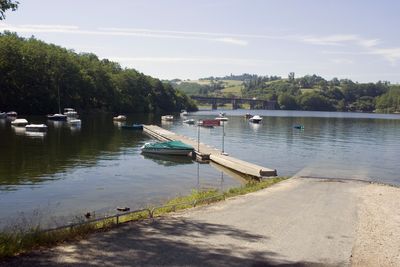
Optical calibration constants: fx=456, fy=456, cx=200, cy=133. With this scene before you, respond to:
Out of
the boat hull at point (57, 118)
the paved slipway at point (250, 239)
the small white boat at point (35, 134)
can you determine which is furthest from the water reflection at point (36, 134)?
the paved slipway at point (250, 239)

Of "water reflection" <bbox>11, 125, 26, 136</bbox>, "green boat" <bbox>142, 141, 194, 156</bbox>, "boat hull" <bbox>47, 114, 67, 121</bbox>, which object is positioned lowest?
"green boat" <bbox>142, 141, 194, 156</bbox>

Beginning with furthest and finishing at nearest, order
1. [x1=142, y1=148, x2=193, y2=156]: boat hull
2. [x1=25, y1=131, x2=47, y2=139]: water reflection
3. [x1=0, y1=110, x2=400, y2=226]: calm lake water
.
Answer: [x1=25, y1=131, x2=47, y2=139]: water reflection → [x1=142, y1=148, x2=193, y2=156]: boat hull → [x1=0, y1=110, x2=400, y2=226]: calm lake water

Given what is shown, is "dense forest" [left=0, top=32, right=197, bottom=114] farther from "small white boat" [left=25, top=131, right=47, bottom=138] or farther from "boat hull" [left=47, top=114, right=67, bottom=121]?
"small white boat" [left=25, top=131, right=47, bottom=138]

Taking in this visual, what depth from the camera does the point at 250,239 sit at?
16.1 meters

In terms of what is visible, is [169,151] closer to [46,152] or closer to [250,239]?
[46,152]

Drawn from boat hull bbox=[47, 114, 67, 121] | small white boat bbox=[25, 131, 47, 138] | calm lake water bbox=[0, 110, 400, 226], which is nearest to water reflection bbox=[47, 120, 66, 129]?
boat hull bbox=[47, 114, 67, 121]

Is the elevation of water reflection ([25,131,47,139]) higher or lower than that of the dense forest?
lower

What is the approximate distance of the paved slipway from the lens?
13.5 metres

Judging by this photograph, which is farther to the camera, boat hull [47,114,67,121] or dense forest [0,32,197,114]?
dense forest [0,32,197,114]

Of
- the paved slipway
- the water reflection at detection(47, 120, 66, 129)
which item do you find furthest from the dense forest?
the paved slipway

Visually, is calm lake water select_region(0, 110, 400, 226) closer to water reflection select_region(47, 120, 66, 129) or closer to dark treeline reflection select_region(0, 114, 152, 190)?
dark treeline reflection select_region(0, 114, 152, 190)

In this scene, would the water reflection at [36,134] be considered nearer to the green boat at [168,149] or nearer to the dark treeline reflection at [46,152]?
the dark treeline reflection at [46,152]

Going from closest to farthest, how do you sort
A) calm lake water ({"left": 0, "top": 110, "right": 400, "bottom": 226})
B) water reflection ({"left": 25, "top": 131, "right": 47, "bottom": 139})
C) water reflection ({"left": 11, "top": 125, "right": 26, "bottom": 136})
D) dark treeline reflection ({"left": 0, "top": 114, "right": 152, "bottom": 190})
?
calm lake water ({"left": 0, "top": 110, "right": 400, "bottom": 226})
dark treeline reflection ({"left": 0, "top": 114, "right": 152, "bottom": 190})
water reflection ({"left": 25, "top": 131, "right": 47, "bottom": 139})
water reflection ({"left": 11, "top": 125, "right": 26, "bottom": 136})

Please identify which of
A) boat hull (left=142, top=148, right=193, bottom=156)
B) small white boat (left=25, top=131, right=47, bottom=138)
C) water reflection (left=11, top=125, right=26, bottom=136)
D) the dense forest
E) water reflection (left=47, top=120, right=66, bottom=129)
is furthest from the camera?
the dense forest
